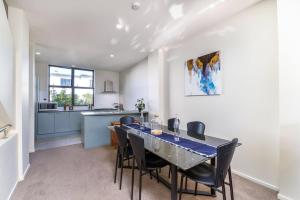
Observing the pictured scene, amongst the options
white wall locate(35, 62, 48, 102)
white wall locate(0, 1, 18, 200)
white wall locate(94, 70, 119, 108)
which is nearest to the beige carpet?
white wall locate(0, 1, 18, 200)

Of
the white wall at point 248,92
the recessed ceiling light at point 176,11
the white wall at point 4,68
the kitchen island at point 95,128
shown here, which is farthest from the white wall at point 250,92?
the white wall at point 4,68

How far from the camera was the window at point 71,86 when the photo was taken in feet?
19.3

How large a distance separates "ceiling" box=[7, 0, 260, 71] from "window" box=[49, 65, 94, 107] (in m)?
1.82

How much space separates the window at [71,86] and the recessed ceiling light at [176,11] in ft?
16.7

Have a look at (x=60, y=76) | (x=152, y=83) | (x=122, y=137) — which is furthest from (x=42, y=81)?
(x=122, y=137)

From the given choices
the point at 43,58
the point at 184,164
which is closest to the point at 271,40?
the point at 184,164

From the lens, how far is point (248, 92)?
2.42 metres

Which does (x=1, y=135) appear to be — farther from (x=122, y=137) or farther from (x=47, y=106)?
(x=47, y=106)

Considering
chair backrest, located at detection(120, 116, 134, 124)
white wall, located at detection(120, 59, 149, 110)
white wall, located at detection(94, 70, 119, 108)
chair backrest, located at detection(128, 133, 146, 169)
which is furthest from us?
white wall, located at detection(94, 70, 119, 108)

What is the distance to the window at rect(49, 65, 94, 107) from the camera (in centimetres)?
589

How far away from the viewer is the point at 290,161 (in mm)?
1828

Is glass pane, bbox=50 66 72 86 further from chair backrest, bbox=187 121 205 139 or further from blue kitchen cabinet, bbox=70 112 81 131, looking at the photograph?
chair backrest, bbox=187 121 205 139

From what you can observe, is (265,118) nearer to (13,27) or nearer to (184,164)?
(184,164)

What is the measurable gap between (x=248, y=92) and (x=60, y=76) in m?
6.46
